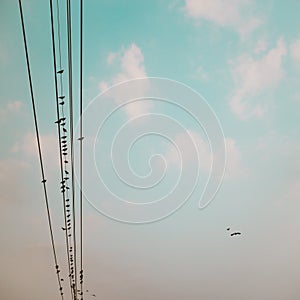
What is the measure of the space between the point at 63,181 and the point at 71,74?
572 inches

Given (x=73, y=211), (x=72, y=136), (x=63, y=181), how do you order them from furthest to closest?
(x=73, y=211), (x=63, y=181), (x=72, y=136)

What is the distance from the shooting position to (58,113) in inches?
1033

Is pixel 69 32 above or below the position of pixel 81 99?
below

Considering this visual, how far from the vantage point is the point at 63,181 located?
34.9 meters

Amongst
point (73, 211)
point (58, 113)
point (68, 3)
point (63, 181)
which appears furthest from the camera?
point (73, 211)

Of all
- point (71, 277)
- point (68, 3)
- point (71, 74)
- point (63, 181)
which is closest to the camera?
point (68, 3)

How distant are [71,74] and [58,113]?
4.15m

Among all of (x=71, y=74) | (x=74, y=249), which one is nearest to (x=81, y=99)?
(x=71, y=74)

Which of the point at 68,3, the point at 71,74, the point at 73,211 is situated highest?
the point at 73,211

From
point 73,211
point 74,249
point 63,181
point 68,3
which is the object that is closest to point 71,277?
point 74,249

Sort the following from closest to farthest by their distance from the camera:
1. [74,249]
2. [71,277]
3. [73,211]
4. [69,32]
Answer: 1. [69,32]
2. [73,211]
3. [74,249]
4. [71,277]

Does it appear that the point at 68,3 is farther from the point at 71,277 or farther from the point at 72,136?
the point at 71,277

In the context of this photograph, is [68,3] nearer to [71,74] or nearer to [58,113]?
[71,74]

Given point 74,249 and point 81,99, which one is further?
point 74,249
